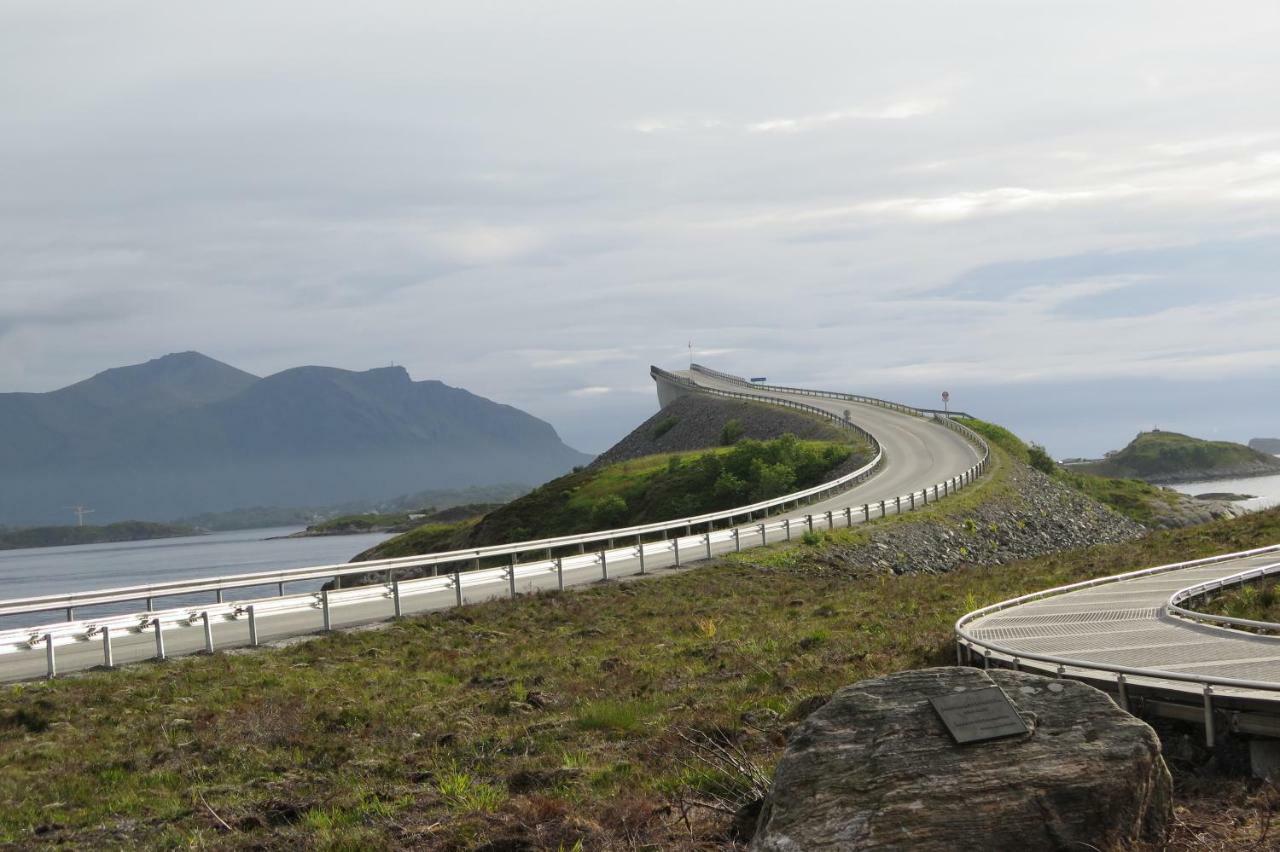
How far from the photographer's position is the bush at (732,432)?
336 feet

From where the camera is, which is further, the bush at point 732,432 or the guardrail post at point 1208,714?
the bush at point 732,432

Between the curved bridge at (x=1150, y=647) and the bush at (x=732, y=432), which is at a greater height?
the bush at (x=732, y=432)

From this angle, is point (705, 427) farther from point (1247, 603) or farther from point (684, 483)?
point (1247, 603)

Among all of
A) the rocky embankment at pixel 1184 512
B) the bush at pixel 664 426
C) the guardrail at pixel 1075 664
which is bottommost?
the rocky embankment at pixel 1184 512

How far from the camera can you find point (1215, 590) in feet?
71.8

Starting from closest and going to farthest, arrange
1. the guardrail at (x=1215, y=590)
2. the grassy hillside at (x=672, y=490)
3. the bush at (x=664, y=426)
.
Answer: the guardrail at (x=1215, y=590) < the grassy hillside at (x=672, y=490) < the bush at (x=664, y=426)

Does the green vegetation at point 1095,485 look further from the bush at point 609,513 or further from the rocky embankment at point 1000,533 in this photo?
the bush at point 609,513

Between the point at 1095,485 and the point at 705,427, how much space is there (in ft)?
122

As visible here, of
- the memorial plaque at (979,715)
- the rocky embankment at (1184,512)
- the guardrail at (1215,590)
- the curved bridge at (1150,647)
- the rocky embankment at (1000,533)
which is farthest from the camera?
the rocky embankment at (1184,512)

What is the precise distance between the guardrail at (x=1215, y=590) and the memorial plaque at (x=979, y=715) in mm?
7619

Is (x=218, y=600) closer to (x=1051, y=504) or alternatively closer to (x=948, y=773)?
(x=948, y=773)

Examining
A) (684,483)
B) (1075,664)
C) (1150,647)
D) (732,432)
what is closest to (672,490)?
(684,483)

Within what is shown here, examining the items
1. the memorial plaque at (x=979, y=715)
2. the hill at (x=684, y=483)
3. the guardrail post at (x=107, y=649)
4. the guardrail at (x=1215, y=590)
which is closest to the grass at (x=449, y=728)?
the guardrail post at (x=107, y=649)

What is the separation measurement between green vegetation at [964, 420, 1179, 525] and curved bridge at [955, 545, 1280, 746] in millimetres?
56796
